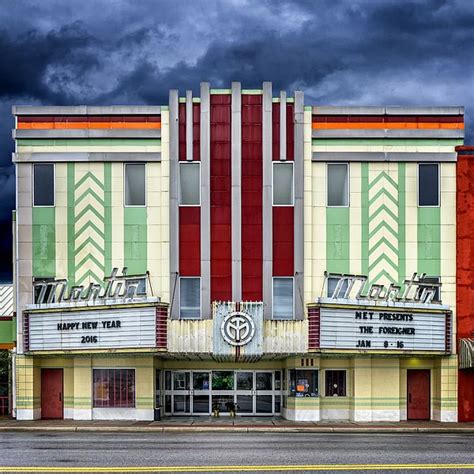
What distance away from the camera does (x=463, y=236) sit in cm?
4169

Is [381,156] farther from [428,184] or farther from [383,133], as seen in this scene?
[428,184]

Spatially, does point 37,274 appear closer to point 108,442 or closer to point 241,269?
point 241,269

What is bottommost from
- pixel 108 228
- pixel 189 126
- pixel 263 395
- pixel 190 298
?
pixel 263 395

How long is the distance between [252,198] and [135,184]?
5.65 metres

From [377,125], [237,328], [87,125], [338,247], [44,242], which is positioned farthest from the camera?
[377,125]

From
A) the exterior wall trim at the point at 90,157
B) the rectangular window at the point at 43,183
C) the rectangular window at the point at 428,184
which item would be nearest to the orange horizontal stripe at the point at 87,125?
the exterior wall trim at the point at 90,157

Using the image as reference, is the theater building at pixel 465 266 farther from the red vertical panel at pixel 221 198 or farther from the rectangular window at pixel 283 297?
the red vertical panel at pixel 221 198

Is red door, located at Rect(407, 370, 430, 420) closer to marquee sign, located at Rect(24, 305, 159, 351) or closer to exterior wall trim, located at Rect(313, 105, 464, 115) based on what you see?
exterior wall trim, located at Rect(313, 105, 464, 115)

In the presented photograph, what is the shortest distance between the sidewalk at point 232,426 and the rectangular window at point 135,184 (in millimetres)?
10399

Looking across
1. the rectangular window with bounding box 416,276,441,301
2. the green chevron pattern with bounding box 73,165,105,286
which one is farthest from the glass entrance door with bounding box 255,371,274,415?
the green chevron pattern with bounding box 73,165,105,286

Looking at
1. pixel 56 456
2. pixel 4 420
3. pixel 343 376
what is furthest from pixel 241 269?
pixel 56 456

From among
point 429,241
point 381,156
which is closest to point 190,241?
point 381,156

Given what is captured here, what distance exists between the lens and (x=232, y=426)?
3781cm

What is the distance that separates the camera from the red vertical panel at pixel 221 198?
136 feet
